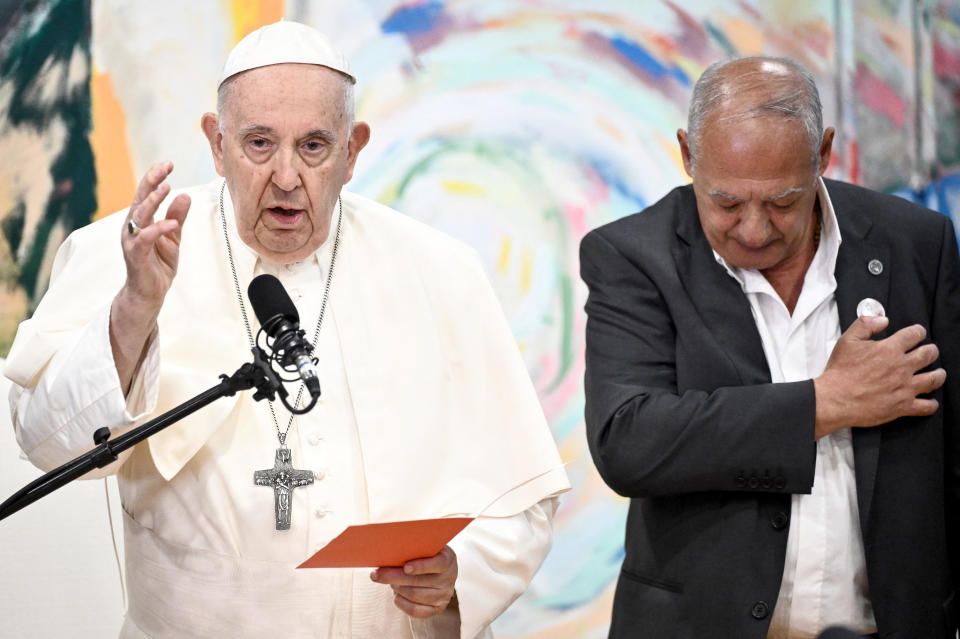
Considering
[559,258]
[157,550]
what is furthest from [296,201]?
[559,258]

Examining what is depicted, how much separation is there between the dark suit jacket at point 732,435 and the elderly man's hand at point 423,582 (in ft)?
1.44

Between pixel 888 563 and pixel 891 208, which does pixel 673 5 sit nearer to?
pixel 891 208

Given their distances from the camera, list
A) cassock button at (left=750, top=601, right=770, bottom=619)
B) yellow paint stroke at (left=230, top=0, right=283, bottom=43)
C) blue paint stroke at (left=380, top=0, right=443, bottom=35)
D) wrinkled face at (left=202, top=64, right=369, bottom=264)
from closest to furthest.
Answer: cassock button at (left=750, top=601, right=770, bottom=619) < wrinkled face at (left=202, top=64, right=369, bottom=264) < yellow paint stroke at (left=230, top=0, right=283, bottom=43) < blue paint stroke at (left=380, top=0, right=443, bottom=35)

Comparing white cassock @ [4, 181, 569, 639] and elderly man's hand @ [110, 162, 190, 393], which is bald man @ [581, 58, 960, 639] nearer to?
white cassock @ [4, 181, 569, 639]

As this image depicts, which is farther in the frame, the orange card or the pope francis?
the pope francis

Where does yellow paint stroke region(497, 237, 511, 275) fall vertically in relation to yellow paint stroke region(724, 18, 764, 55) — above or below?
below

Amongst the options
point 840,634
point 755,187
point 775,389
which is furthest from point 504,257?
point 840,634

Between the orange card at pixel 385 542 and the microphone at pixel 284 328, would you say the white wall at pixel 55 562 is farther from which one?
the microphone at pixel 284 328

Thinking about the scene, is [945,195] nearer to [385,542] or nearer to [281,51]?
[281,51]

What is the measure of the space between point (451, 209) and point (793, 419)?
205cm

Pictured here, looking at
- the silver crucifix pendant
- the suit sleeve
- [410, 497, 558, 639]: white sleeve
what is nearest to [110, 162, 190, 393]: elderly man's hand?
the silver crucifix pendant

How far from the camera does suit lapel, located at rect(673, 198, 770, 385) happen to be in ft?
9.27

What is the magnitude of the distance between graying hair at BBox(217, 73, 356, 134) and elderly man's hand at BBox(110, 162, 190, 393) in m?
0.59

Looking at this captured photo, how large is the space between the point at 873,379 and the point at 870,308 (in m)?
0.23
